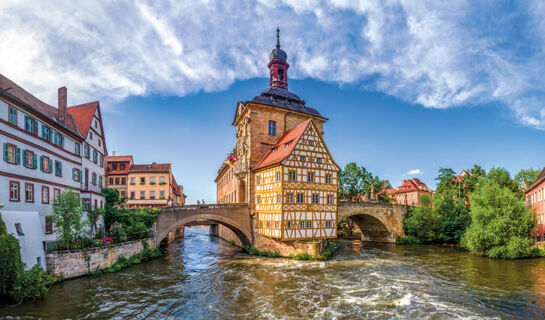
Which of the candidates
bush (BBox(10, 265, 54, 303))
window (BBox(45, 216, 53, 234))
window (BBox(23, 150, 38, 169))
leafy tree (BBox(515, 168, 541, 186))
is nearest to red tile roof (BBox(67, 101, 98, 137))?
window (BBox(23, 150, 38, 169))

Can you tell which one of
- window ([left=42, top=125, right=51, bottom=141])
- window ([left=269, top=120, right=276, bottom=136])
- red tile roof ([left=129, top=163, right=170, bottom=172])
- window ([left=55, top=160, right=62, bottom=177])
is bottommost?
window ([left=55, top=160, right=62, bottom=177])

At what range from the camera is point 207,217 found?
25703 mm

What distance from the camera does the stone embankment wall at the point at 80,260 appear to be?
51.5ft

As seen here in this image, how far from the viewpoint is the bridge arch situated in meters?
24.8

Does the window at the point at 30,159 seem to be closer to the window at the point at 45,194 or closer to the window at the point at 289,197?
the window at the point at 45,194

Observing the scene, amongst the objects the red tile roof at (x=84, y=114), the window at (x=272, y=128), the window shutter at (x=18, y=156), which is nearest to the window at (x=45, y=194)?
the window shutter at (x=18, y=156)

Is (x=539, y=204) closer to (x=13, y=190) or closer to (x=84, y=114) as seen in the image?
(x=13, y=190)

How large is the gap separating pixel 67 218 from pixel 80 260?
2.39m

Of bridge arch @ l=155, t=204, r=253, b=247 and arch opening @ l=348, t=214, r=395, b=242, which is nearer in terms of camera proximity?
bridge arch @ l=155, t=204, r=253, b=247

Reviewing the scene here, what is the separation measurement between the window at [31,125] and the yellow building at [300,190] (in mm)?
14947

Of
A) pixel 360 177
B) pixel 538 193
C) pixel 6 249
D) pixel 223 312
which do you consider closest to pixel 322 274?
pixel 223 312

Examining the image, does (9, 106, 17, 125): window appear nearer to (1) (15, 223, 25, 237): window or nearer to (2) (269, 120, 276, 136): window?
(1) (15, 223, 25, 237): window

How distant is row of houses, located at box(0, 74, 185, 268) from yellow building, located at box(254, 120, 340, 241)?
13.6 m

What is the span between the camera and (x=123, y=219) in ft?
80.1
